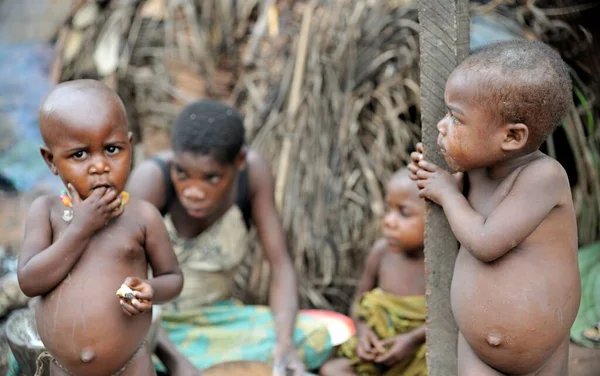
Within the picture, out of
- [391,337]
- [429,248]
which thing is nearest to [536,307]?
[429,248]

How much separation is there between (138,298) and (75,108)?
541 millimetres

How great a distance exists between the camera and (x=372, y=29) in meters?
4.34

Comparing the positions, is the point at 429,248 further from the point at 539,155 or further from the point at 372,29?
the point at 372,29

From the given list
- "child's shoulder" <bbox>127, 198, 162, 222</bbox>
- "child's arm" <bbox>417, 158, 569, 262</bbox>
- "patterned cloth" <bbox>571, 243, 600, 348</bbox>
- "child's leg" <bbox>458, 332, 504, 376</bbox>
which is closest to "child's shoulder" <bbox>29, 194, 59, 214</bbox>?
"child's shoulder" <bbox>127, 198, 162, 222</bbox>

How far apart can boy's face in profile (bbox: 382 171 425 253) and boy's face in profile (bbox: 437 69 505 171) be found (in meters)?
1.11

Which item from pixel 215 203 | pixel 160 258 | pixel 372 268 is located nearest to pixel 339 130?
pixel 372 268

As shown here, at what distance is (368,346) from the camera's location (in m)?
2.99

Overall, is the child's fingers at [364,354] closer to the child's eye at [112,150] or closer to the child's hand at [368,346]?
the child's hand at [368,346]

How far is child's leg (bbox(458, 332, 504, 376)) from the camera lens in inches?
78.7

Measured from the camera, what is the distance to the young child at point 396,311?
116 inches

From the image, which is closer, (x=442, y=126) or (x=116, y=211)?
(x=442, y=126)

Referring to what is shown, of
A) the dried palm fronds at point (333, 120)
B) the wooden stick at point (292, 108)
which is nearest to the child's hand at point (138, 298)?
the dried palm fronds at point (333, 120)

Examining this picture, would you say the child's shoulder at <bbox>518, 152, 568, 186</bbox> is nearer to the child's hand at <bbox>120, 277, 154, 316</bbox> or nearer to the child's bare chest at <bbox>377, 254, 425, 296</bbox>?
the child's hand at <bbox>120, 277, 154, 316</bbox>

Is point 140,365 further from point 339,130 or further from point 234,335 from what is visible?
point 339,130
